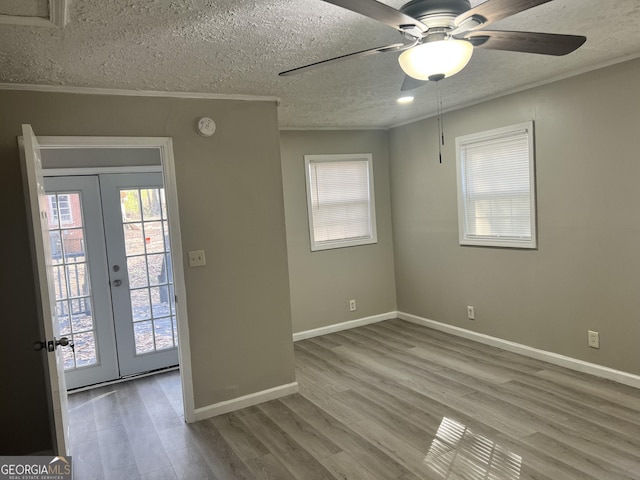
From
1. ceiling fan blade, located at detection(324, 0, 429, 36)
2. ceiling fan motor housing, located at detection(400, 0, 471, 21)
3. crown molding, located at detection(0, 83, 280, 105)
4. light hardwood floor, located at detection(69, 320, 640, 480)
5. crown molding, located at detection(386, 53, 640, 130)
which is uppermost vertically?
crown molding, located at detection(386, 53, 640, 130)

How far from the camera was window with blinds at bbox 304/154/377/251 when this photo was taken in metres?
5.19

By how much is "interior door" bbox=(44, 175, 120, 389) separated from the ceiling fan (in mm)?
2951

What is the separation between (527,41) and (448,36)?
358 mm

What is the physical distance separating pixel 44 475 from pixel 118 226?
221 cm

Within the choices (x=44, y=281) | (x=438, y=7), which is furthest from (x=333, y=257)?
(x=438, y=7)

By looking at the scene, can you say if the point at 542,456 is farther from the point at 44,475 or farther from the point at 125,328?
the point at 125,328

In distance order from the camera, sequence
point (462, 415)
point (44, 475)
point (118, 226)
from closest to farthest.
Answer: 1. point (44, 475)
2. point (462, 415)
3. point (118, 226)

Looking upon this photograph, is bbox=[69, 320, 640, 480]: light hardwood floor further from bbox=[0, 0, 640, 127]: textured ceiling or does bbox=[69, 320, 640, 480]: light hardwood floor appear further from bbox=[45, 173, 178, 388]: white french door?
bbox=[0, 0, 640, 127]: textured ceiling

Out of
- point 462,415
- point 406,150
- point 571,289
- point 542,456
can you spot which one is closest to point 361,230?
point 406,150

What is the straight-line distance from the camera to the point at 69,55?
2328 millimetres

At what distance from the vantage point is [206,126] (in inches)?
128

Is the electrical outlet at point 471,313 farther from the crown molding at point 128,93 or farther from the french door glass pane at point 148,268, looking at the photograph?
the french door glass pane at point 148,268

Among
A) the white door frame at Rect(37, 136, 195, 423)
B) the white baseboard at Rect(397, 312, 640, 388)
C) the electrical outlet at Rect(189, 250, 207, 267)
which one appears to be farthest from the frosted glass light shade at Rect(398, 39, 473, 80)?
the white baseboard at Rect(397, 312, 640, 388)

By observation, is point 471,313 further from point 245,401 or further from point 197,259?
point 197,259
